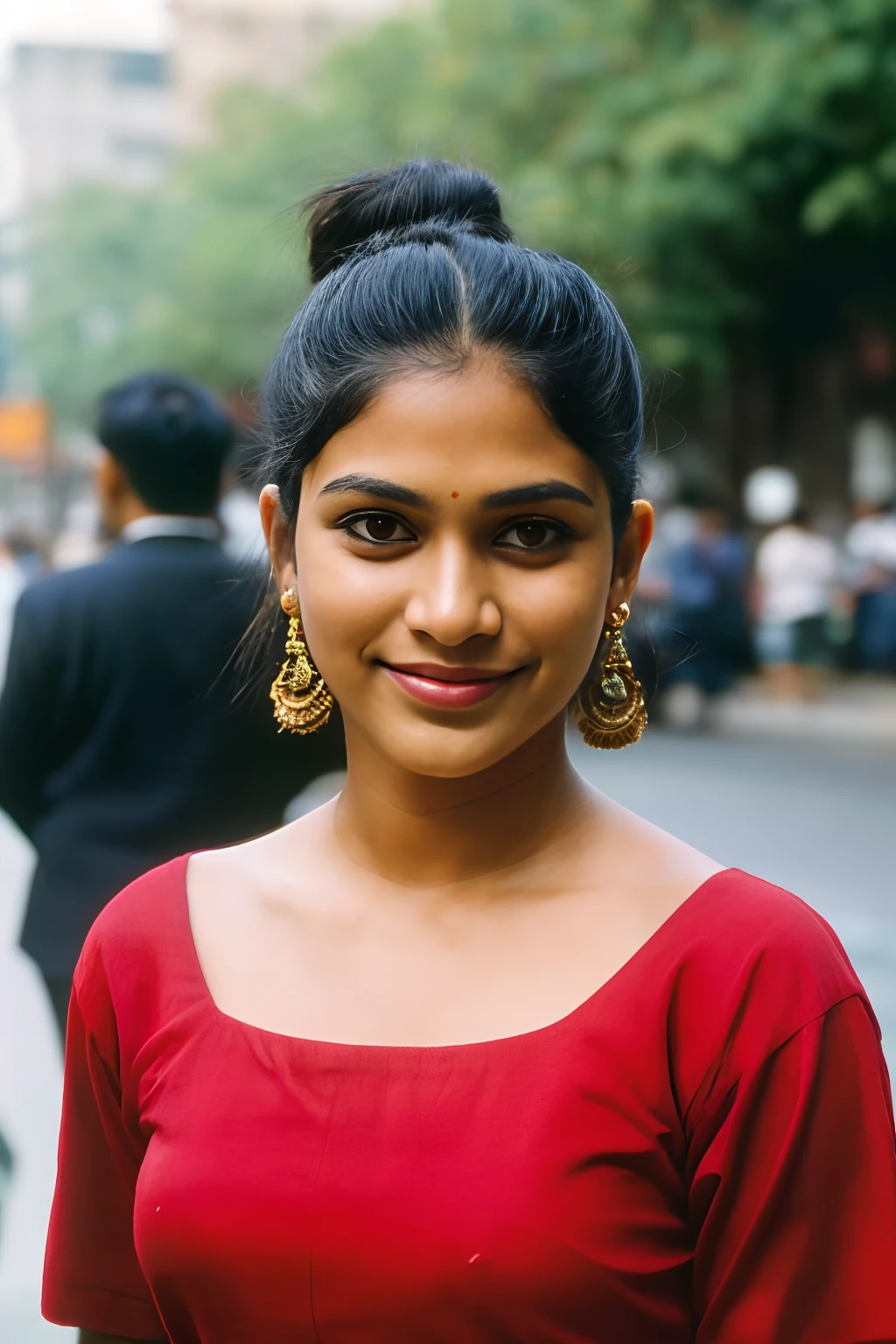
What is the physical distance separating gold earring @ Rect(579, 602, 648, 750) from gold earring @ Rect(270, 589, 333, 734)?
0.83ft

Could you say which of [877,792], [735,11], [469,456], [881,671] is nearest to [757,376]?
[881,671]

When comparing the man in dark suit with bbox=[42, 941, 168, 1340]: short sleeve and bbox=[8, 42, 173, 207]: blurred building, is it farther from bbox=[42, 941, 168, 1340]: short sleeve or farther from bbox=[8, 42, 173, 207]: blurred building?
bbox=[8, 42, 173, 207]: blurred building

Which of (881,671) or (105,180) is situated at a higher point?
(105,180)

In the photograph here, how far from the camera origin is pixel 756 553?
1902 centimetres

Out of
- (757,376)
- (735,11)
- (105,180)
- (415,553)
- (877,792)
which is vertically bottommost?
(877,792)

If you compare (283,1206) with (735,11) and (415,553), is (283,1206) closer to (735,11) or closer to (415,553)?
(415,553)

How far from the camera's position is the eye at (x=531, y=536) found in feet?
4.88

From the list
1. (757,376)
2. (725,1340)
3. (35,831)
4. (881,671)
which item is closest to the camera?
(725,1340)

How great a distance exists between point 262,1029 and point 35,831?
75.3 inches

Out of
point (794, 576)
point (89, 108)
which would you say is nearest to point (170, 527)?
point (794, 576)

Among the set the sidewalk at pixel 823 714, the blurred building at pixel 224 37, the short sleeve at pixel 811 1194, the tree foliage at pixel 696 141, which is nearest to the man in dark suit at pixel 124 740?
the short sleeve at pixel 811 1194

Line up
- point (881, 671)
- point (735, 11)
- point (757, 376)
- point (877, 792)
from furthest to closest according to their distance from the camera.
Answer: point (757, 376) < point (881, 671) < point (735, 11) < point (877, 792)

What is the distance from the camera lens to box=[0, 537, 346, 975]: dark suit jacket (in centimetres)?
326

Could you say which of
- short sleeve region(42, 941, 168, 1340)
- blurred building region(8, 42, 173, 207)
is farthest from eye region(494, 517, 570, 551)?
blurred building region(8, 42, 173, 207)
